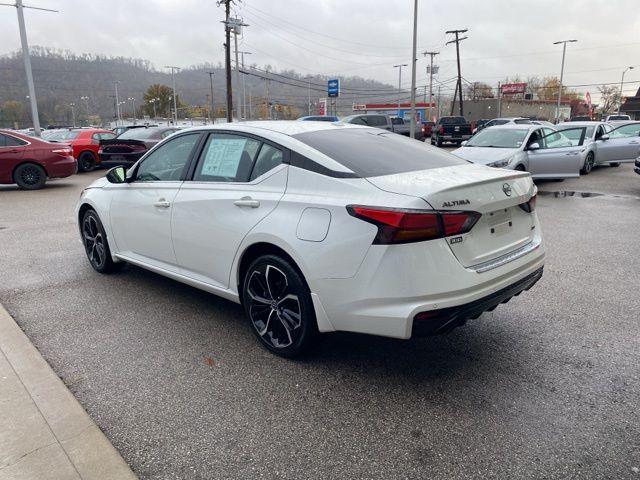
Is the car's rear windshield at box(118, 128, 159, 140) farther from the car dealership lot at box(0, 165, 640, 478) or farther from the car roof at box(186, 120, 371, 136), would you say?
the car roof at box(186, 120, 371, 136)

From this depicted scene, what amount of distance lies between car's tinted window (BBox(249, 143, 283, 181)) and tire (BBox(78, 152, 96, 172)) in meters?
15.8

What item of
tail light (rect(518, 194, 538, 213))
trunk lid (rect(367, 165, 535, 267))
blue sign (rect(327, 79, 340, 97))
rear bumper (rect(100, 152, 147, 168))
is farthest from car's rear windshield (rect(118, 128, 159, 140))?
blue sign (rect(327, 79, 340, 97))

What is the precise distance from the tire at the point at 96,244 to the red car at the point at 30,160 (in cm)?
846

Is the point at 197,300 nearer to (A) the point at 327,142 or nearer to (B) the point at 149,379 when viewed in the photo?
(B) the point at 149,379

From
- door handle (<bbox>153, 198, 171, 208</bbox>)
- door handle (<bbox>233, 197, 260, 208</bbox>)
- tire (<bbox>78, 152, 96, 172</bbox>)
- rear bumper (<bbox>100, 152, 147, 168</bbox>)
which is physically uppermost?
door handle (<bbox>233, 197, 260, 208</bbox>)

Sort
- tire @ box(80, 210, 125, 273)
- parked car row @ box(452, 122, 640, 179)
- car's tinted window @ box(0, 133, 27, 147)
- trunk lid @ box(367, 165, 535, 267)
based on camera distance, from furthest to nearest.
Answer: car's tinted window @ box(0, 133, 27, 147), parked car row @ box(452, 122, 640, 179), tire @ box(80, 210, 125, 273), trunk lid @ box(367, 165, 535, 267)

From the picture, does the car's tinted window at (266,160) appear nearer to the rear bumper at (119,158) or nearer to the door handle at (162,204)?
the door handle at (162,204)

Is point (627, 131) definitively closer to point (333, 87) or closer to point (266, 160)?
point (266, 160)

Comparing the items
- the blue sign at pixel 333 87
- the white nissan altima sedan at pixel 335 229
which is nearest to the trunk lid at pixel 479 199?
the white nissan altima sedan at pixel 335 229

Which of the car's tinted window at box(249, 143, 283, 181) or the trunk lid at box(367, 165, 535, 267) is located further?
the car's tinted window at box(249, 143, 283, 181)

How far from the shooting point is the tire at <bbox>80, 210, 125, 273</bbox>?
523 cm

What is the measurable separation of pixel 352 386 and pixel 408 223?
115 centimetres

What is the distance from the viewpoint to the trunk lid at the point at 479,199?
2.83 meters

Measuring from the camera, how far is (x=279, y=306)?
338cm
